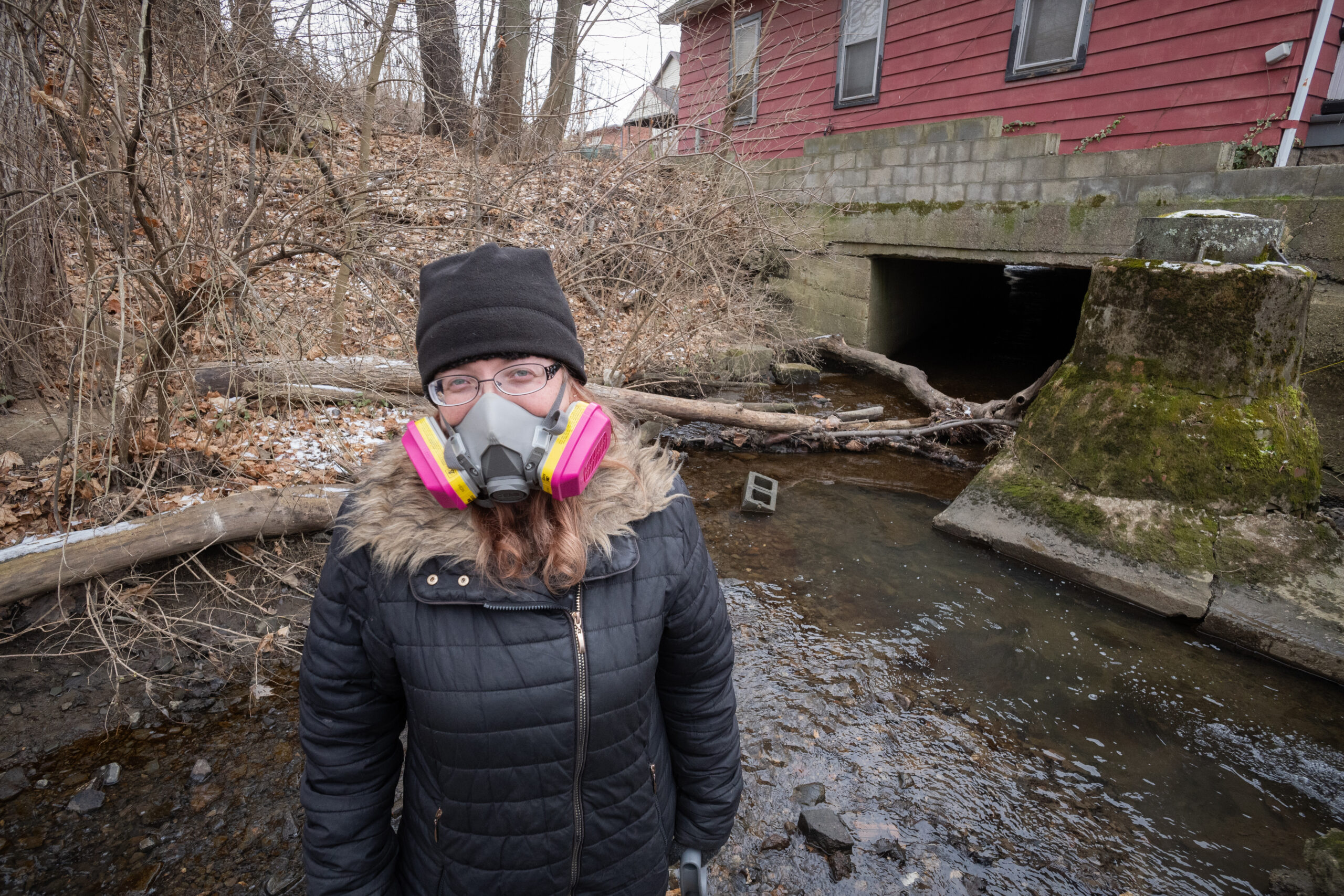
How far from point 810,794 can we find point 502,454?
94.8 inches

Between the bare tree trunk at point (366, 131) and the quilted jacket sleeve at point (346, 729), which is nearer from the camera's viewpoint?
the quilted jacket sleeve at point (346, 729)

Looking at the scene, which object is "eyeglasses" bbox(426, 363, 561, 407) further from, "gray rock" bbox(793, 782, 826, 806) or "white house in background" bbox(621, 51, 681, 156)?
"white house in background" bbox(621, 51, 681, 156)

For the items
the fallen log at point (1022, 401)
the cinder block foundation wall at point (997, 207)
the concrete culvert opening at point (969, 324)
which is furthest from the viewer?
the concrete culvert opening at point (969, 324)

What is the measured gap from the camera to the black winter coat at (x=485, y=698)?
4.30 feet

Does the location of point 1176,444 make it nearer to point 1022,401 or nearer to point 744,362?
point 1022,401

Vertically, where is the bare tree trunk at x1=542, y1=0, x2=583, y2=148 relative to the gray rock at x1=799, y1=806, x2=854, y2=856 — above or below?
above

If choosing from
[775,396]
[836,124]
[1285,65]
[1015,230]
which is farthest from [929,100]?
[775,396]

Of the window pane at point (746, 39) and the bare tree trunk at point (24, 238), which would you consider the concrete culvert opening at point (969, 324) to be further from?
the bare tree trunk at point (24, 238)

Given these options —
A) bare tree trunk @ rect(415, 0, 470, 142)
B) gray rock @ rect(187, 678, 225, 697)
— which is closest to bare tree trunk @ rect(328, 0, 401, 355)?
bare tree trunk @ rect(415, 0, 470, 142)

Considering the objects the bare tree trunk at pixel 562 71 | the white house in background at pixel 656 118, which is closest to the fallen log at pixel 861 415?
the white house in background at pixel 656 118

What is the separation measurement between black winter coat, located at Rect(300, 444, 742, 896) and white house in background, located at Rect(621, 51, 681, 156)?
6028 mm

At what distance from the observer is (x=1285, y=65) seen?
21.2ft

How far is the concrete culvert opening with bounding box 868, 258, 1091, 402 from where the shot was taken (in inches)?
406

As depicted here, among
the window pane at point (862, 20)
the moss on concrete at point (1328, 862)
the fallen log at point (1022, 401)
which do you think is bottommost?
the moss on concrete at point (1328, 862)
